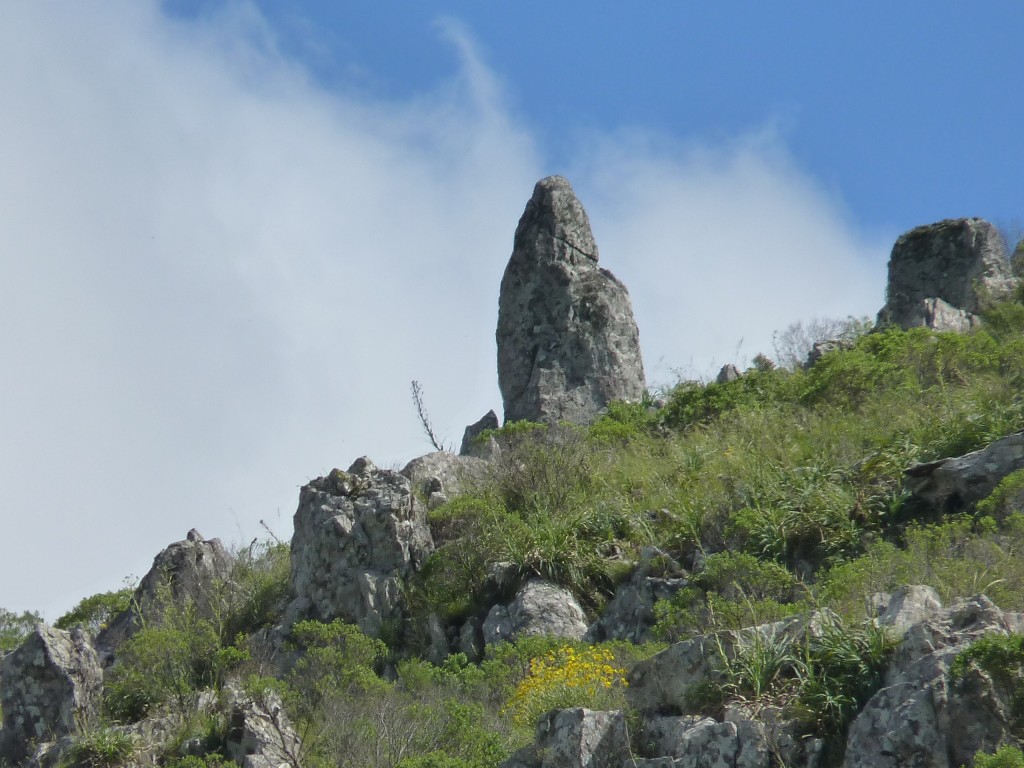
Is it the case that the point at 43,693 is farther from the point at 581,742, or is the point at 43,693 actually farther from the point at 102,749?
the point at 581,742

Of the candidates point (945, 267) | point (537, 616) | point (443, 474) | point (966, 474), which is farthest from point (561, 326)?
point (966, 474)

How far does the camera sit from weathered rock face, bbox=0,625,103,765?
1243 centimetres

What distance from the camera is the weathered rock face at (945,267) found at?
24016 millimetres

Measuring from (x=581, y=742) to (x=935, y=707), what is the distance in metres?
2.51

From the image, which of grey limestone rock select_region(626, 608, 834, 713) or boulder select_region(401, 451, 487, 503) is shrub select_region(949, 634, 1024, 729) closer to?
grey limestone rock select_region(626, 608, 834, 713)

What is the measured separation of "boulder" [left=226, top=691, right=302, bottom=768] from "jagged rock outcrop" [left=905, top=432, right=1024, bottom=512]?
21.6 ft

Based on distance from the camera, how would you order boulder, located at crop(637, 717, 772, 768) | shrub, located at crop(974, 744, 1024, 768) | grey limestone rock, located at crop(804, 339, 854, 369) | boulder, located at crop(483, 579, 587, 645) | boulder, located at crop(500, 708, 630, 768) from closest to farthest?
1. shrub, located at crop(974, 744, 1024, 768)
2. boulder, located at crop(637, 717, 772, 768)
3. boulder, located at crop(500, 708, 630, 768)
4. boulder, located at crop(483, 579, 587, 645)
5. grey limestone rock, located at crop(804, 339, 854, 369)

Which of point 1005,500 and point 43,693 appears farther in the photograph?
point 43,693

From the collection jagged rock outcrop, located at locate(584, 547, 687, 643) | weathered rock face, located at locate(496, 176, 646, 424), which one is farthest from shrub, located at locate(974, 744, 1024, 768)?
weathered rock face, located at locate(496, 176, 646, 424)

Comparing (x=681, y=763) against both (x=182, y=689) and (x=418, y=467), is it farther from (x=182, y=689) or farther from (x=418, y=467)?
(x=418, y=467)

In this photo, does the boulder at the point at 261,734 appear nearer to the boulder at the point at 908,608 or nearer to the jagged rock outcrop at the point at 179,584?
the jagged rock outcrop at the point at 179,584

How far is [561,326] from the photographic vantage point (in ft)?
84.5

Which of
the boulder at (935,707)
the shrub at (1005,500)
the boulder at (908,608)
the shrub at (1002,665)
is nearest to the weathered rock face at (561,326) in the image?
the shrub at (1005,500)

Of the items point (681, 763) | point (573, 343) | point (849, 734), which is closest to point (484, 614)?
point (681, 763)
